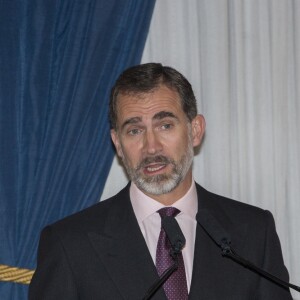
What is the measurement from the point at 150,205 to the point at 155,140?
0.27 metres

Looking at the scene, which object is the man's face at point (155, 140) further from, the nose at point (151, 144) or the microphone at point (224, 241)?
the microphone at point (224, 241)

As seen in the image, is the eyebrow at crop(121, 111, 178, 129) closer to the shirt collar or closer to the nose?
the nose

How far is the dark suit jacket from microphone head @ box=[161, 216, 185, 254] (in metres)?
0.39

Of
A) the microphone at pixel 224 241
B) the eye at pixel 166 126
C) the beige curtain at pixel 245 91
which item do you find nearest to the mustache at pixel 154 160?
the eye at pixel 166 126

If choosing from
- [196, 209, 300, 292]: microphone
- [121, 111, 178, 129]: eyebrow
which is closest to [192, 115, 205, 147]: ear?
[121, 111, 178, 129]: eyebrow

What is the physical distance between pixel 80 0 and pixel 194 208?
1067 millimetres

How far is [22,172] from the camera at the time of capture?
2.79m

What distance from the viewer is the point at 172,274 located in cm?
228

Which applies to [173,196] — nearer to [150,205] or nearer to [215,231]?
[150,205]

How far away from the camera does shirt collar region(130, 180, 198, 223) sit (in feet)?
8.16

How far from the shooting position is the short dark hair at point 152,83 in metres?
2.50

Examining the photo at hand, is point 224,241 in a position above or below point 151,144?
below


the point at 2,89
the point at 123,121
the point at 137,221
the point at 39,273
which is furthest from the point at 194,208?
the point at 2,89

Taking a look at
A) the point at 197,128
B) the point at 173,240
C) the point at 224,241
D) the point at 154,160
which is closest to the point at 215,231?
the point at 224,241
